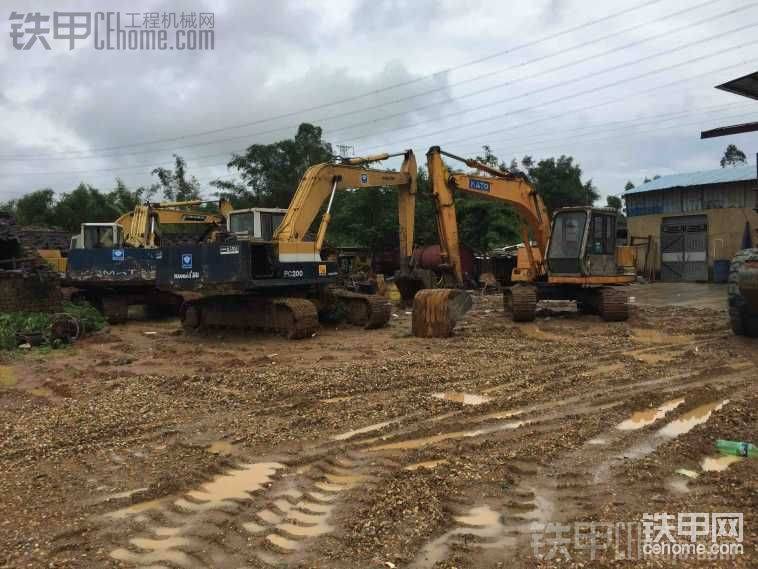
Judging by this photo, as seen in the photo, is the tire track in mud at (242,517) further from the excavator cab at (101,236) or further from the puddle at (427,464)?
the excavator cab at (101,236)

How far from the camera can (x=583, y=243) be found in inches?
551

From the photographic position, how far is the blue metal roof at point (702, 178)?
98.8 feet

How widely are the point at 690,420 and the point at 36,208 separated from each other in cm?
4599

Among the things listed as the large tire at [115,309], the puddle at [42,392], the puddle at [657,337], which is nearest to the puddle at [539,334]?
the puddle at [657,337]

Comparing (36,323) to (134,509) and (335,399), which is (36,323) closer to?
(335,399)

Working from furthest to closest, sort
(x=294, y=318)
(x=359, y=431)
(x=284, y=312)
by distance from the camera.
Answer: (x=284, y=312) < (x=294, y=318) < (x=359, y=431)

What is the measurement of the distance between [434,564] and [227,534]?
1214 millimetres

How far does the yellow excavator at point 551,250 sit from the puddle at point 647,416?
7.16 meters

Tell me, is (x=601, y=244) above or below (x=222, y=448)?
above

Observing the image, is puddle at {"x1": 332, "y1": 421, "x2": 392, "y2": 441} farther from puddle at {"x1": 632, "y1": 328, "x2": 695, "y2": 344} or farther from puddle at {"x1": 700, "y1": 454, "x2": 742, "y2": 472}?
puddle at {"x1": 632, "y1": 328, "x2": 695, "y2": 344}

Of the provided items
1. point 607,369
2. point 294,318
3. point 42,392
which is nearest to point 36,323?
point 294,318

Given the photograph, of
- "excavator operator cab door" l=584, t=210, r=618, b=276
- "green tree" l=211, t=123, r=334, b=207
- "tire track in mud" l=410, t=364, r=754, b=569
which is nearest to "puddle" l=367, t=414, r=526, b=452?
"tire track in mud" l=410, t=364, r=754, b=569

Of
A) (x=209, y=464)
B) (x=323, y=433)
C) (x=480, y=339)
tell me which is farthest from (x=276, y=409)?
(x=480, y=339)

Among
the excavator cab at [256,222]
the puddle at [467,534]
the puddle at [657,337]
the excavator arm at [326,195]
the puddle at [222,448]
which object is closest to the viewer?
the puddle at [467,534]
